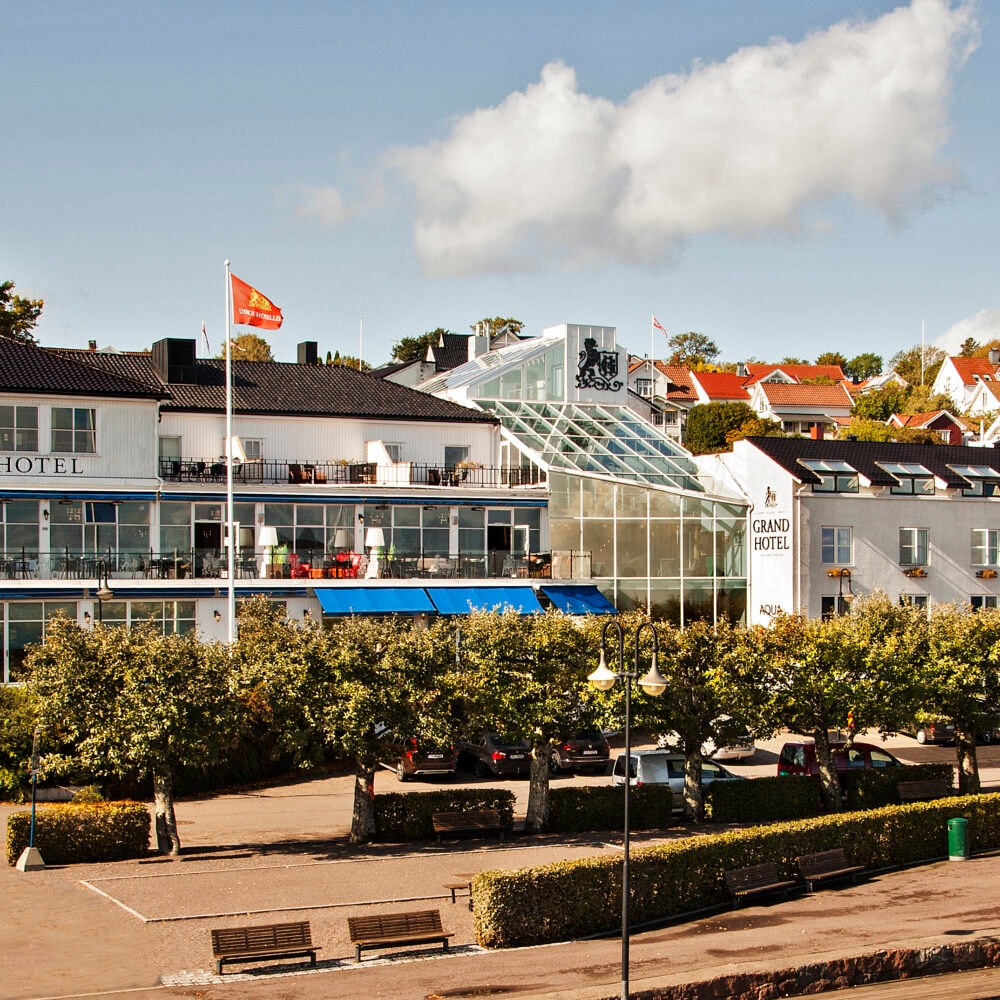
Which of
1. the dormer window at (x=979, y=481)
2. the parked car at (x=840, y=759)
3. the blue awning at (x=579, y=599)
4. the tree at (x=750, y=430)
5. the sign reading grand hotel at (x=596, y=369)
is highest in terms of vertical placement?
the sign reading grand hotel at (x=596, y=369)

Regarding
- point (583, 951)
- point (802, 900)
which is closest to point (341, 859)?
point (583, 951)

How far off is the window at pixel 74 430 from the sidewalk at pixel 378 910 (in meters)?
18.6

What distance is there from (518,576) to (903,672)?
1811cm

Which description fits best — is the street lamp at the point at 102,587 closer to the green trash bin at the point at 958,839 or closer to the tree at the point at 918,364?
the green trash bin at the point at 958,839

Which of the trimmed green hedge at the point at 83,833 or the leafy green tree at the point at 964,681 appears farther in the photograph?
the leafy green tree at the point at 964,681

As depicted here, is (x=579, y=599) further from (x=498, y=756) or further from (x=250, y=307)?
(x=250, y=307)

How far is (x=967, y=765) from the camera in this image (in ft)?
116

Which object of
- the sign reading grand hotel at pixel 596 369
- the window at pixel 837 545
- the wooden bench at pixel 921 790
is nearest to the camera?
the wooden bench at pixel 921 790

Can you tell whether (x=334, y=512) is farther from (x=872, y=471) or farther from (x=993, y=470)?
(x=993, y=470)

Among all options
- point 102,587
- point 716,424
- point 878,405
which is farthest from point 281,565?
point 878,405

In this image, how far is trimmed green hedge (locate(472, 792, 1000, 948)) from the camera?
23422mm

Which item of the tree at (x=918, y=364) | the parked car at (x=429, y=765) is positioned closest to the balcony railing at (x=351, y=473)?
the parked car at (x=429, y=765)

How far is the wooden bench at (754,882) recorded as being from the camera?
26359mm

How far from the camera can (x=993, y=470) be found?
58125mm
